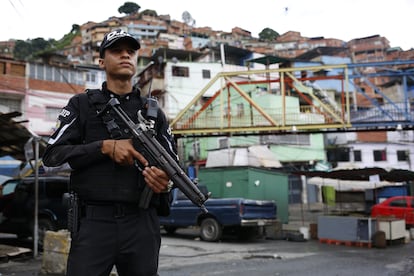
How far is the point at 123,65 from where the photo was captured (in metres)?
2.53

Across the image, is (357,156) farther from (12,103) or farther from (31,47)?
(31,47)

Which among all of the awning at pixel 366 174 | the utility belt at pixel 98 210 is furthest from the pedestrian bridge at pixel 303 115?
the utility belt at pixel 98 210

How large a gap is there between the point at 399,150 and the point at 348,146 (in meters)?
4.00

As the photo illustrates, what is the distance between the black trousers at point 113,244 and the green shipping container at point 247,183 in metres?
14.7

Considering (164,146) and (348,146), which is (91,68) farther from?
(164,146)

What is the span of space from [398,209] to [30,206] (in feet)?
41.6

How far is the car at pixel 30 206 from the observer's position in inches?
411

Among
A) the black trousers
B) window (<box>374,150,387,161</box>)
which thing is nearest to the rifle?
the black trousers

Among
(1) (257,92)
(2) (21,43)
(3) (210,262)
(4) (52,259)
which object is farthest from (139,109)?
(2) (21,43)

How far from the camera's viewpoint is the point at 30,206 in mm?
10609

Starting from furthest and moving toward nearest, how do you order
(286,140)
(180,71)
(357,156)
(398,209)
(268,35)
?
(268,35), (180,71), (357,156), (286,140), (398,209)

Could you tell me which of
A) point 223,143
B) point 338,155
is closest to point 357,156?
point 338,155

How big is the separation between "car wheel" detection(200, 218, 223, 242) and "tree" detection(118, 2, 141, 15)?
9568 centimetres

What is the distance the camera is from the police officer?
7.35 ft
